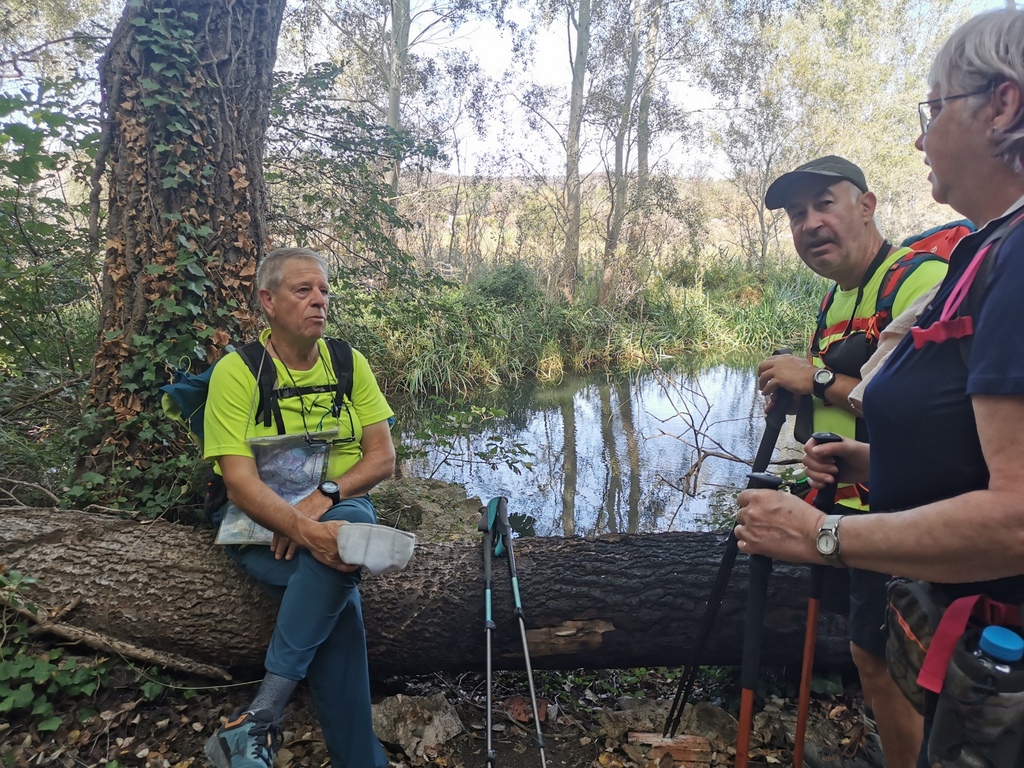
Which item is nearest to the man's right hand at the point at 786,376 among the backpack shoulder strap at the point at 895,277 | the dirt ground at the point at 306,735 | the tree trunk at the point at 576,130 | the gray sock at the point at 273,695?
the backpack shoulder strap at the point at 895,277

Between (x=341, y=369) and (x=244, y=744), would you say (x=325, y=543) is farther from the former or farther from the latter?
(x=341, y=369)

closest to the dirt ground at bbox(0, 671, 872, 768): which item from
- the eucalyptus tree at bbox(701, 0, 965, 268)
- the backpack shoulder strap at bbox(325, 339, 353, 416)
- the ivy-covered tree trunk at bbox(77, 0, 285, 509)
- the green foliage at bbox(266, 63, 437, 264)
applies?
the ivy-covered tree trunk at bbox(77, 0, 285, 509)

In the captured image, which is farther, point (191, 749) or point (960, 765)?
point (191, 749)

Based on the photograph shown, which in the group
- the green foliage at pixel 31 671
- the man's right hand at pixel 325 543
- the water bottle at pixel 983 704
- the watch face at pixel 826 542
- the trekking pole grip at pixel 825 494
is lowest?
the green foliage at pixel 31 671

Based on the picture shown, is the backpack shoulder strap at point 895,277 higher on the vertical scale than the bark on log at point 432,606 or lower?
higher

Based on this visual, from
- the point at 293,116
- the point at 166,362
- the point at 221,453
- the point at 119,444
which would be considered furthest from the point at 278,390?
the point at 293,116

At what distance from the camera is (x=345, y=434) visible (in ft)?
7.31

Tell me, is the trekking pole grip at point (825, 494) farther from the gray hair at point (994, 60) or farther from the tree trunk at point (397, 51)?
the tree trunk at point (397, 51)

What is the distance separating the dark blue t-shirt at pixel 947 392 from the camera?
2.68ft

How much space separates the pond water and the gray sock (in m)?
2.27

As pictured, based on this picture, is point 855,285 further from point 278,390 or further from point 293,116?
point 293,116

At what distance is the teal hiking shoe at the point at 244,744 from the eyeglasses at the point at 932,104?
2026 millimetres

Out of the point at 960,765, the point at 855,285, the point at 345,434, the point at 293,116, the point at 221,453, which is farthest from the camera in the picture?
the point at 293,116

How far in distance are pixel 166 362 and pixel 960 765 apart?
112 inches
